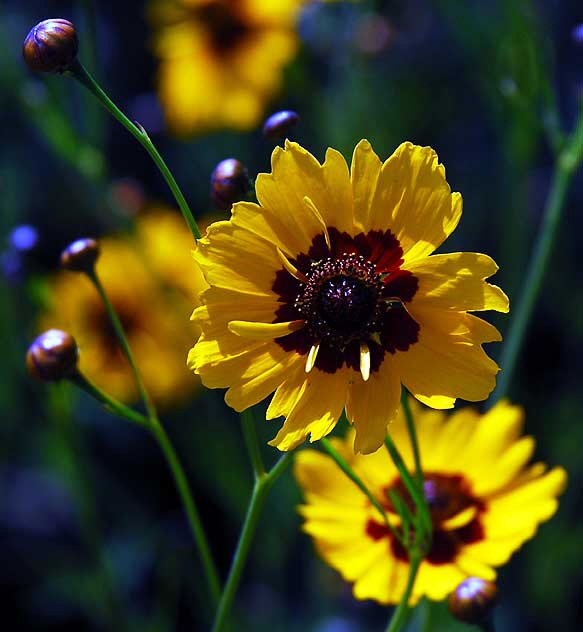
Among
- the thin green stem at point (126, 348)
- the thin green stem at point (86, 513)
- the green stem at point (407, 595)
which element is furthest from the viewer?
the thin green stem at point (86, 513)

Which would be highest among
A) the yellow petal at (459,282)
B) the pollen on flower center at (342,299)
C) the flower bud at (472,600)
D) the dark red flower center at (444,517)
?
the pollen on flower center at (342,299)

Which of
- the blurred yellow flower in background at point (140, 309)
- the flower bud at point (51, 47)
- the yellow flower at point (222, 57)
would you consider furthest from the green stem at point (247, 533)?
the yellow flower at point (222, 57)

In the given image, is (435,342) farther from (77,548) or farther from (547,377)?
(77,548)

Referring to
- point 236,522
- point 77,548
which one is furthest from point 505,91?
point 77,548

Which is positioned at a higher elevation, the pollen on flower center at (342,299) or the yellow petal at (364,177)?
the yellow petal at (364,177)

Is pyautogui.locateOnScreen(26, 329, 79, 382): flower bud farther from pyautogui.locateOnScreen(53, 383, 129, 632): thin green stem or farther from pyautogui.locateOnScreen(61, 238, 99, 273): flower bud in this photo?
pyautogui.locateOnScreen(53, 383, 129, 632): thin green stem

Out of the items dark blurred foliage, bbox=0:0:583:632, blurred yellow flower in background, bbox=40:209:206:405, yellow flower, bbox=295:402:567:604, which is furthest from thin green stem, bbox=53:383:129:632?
yellow flower, bbox=295:402:567:604

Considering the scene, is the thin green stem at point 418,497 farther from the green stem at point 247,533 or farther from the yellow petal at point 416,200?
the yellow petal at point 416,200
